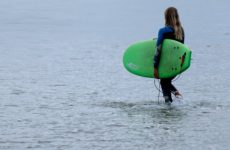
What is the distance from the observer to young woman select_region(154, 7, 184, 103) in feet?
41.4

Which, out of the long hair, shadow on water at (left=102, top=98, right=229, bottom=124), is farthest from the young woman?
shadow on water at (left=102, top=98, right=229, bottom=124)

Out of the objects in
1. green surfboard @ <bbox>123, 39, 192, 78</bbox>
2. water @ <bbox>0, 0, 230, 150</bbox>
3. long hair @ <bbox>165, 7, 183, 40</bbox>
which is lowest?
water @ <bbox>0, 0, 230, 150</bbox>

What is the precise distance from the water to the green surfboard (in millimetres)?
427

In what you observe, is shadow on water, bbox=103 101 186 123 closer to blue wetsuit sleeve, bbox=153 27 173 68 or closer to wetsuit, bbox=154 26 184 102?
wetsuit, bbox=154 26 184 102

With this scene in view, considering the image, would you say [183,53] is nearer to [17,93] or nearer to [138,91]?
[138,91]

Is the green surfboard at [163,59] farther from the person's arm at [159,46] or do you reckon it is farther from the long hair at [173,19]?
the long hair at [173,19]

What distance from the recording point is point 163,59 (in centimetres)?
1315

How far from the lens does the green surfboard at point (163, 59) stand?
12.9 meters

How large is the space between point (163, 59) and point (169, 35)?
1.42 ft

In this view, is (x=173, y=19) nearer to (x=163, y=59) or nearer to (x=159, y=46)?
(x=159, y=46)

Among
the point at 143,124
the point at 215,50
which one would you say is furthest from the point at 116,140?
the point at 215,50

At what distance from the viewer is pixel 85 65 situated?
58.6 feet

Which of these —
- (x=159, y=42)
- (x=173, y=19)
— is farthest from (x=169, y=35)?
(x=173, y=19)

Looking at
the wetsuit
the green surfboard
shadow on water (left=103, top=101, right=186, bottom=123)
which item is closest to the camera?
shadow on water (left=103, top=101, right=186, bottom=123)
